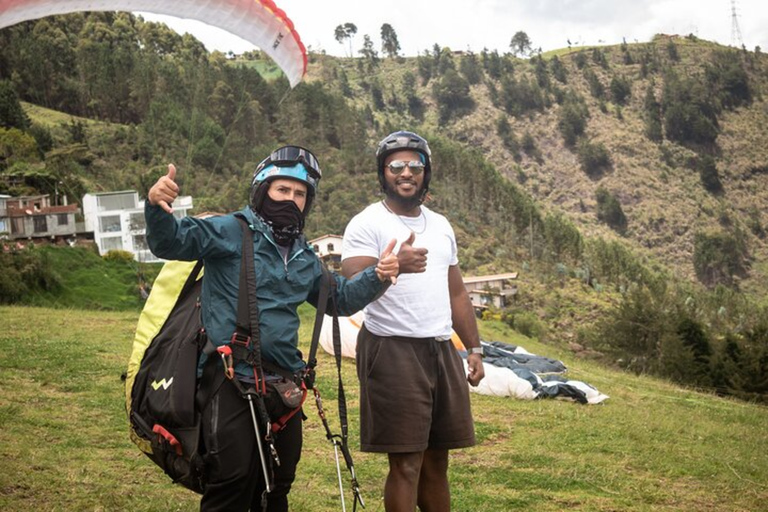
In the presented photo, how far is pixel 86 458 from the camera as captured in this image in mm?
5453

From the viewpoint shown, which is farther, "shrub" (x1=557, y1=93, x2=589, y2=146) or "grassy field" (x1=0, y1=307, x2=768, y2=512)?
"shrub" (x1=557, y1=93, x2=589, y2=146)

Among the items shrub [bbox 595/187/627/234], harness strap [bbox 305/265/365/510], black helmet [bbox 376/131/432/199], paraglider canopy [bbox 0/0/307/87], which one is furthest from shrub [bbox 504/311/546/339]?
shrub [bbox 595/187/627/234]

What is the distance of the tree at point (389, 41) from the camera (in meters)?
148

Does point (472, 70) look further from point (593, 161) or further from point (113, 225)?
point (113, 225)

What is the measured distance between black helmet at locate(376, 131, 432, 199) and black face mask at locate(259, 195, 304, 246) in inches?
30.7

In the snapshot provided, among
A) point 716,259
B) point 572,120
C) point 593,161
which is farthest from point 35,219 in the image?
point 572,120

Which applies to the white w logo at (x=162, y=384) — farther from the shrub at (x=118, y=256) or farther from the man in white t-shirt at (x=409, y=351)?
the shrub at (x=118, y=256)

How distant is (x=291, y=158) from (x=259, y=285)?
23.3 inches

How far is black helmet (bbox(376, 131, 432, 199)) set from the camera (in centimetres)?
382

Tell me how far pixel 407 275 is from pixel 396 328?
26 centimetres

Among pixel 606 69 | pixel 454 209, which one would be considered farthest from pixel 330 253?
pixel 606 69

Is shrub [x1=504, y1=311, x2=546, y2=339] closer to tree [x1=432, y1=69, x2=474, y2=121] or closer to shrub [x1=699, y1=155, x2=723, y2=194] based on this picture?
shrub [x1=699, y1=155, x2=723, y2=194]

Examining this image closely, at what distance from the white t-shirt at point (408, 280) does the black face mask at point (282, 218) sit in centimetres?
56

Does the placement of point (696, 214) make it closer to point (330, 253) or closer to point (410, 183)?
point (330, 253)
